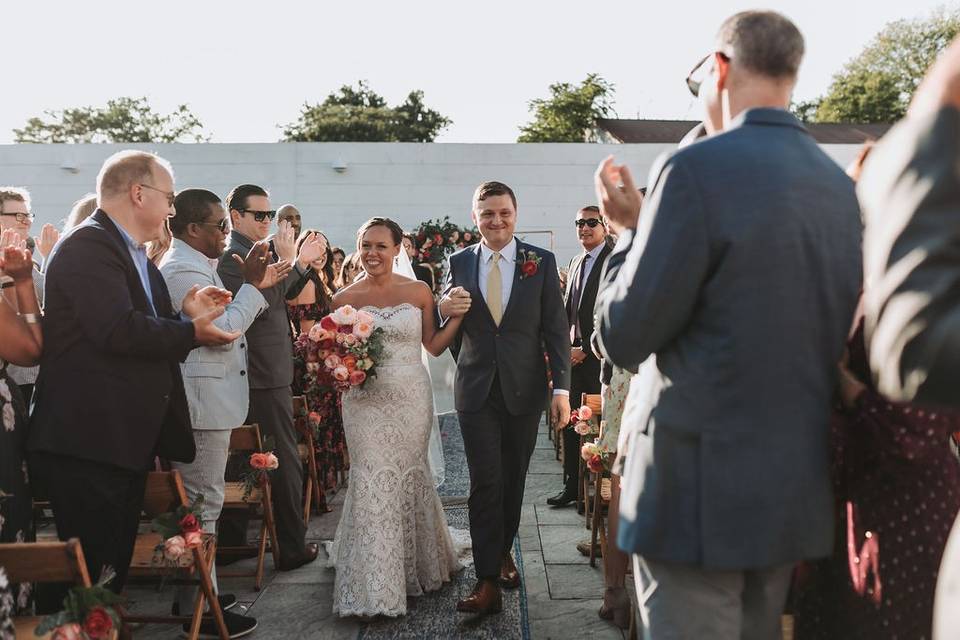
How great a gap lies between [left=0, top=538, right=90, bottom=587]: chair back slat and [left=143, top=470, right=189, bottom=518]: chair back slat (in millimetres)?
1030

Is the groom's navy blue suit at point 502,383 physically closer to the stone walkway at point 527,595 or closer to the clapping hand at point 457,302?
the clapping hand at point 457,302

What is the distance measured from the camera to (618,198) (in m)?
2.19

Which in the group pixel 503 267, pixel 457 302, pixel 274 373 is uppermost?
pixel 503 267

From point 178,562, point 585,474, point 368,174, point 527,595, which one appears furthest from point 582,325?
point 368,174

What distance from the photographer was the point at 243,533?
210 inches

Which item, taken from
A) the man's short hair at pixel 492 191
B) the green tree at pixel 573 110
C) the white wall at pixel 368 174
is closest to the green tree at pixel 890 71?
the green tree at pixel 573 110

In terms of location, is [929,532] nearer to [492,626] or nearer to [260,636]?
[492,626]

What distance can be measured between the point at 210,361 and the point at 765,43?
3.20 meters

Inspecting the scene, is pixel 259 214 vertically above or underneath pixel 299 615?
above

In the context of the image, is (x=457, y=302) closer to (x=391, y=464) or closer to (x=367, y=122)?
(x=391, y=464)

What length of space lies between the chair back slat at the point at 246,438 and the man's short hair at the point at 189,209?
46.3 inches

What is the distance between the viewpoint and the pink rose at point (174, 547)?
Result: 337 cm

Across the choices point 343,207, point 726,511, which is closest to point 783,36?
point 726,511

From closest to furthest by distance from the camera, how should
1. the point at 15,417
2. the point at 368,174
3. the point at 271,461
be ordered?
1. the point at 15,417
2. the point at 271,461
3. the point at 368,174
